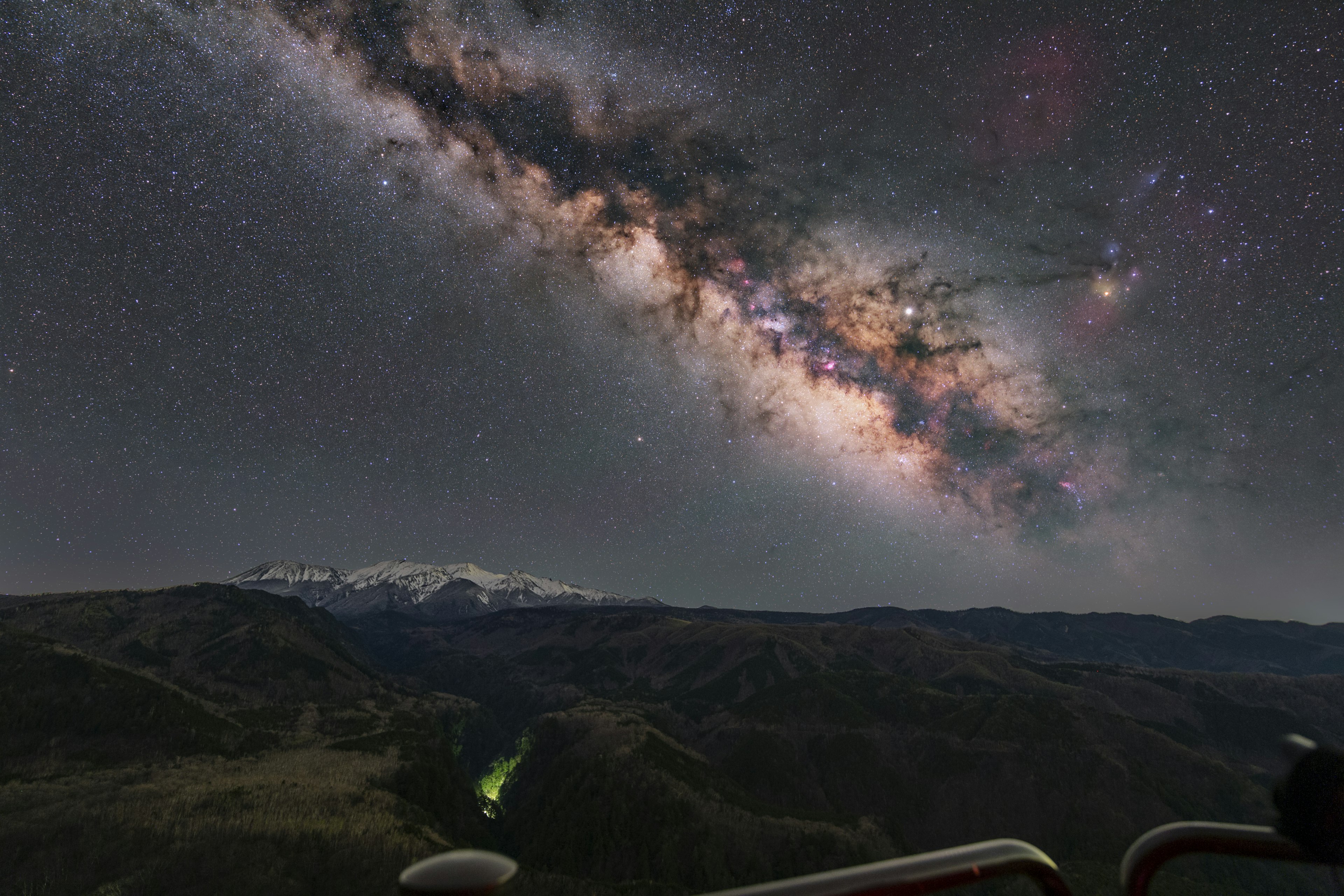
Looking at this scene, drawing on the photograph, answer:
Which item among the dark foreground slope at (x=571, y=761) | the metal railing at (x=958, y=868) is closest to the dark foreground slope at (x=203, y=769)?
the dark foreground slope at (x=571, y=761)

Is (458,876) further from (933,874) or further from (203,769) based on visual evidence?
(203,769)

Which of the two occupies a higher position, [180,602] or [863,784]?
[180,602]

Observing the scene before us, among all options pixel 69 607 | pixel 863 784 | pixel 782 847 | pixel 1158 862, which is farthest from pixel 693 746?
pixel 69 607

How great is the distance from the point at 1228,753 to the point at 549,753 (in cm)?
15947

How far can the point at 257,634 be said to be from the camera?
127 metres

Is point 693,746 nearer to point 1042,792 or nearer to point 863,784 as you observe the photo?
point 863,784

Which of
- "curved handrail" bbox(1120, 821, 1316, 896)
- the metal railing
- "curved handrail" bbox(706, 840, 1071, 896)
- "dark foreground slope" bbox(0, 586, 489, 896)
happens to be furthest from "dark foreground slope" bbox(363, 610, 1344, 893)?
"curved handrail" bbox(706, 840, 1071, 896)

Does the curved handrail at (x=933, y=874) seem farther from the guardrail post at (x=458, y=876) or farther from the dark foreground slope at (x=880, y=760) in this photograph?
the dark foreground slope at (x=880, y=760)

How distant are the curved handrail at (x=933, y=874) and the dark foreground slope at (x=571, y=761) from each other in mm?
975

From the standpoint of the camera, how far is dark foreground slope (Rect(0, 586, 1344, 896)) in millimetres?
34000

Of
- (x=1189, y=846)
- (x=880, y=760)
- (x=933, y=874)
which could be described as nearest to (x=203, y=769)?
(x=933, y=874)

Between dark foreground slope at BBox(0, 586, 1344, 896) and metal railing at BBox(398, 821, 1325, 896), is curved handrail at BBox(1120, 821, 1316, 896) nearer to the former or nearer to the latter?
metal railing at BBox(398, 821, 1325, 896)

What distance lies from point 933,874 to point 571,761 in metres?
94.6

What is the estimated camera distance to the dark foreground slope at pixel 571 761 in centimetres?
3400
